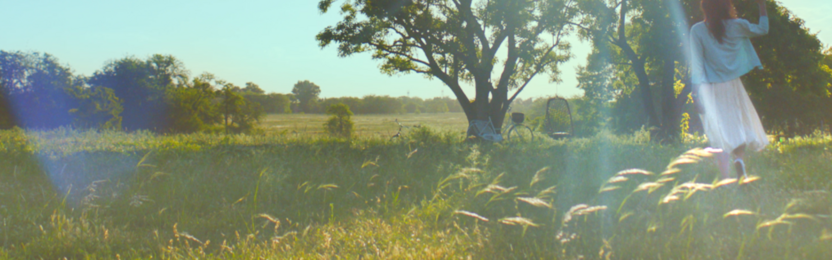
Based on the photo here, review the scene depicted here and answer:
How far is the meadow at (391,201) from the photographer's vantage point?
2744mm

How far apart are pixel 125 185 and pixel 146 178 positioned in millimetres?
316

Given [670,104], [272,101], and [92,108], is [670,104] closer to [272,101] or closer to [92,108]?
[272,101]

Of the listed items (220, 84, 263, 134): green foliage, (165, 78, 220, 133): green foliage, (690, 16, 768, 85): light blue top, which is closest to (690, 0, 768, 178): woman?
(690, 16, 768, 85): light blue top

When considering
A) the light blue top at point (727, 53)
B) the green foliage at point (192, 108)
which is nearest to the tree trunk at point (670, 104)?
the light blue top at point (727, 53)

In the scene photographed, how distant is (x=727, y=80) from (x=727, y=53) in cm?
26

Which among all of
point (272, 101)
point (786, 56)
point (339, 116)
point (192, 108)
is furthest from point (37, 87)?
point (786, 56)

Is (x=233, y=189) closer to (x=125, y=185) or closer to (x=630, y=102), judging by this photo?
(x=125, y=185)

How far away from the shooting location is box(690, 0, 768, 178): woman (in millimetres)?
4031

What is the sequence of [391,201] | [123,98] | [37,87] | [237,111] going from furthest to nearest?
[237,111] < [123,98] < [37,87] < [391,201]

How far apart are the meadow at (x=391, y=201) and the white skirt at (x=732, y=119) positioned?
42 cm

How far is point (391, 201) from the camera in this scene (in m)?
4.39

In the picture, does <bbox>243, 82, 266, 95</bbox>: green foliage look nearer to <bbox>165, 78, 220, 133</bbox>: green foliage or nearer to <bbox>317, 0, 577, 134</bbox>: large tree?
<bbox>165, 78, 220, 133</bbox>: green foliage

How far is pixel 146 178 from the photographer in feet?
17.4

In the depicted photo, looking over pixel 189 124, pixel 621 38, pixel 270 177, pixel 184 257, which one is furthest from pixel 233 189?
pixel 189 124
